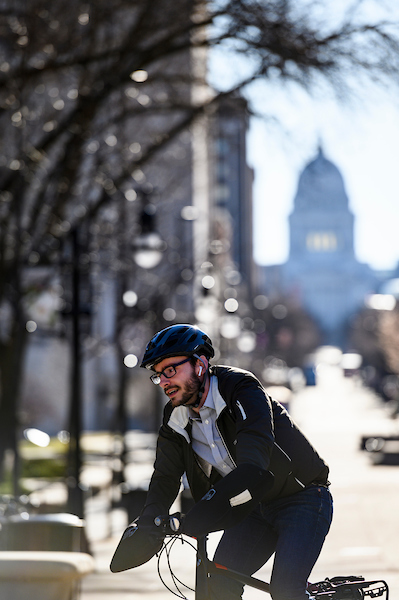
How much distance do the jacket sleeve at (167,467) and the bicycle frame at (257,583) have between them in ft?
1.08

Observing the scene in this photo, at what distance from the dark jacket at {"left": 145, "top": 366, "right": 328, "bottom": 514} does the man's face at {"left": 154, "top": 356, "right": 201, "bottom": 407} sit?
0.11 m

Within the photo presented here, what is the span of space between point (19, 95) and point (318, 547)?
1140 cm

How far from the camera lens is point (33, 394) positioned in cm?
4447

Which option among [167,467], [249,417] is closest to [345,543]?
[167,467]

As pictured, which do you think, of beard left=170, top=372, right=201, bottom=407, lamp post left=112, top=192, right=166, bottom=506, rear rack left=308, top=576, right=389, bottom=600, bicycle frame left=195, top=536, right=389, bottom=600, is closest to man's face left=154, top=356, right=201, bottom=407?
beard left=170, top=372, right=201, bottom=407

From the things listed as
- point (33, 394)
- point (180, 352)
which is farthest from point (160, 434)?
point (33, 394)

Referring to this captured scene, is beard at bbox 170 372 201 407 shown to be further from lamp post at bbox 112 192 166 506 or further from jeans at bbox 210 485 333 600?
lamp post at bbox 112 192 166 506

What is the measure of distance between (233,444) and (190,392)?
0.32 metres

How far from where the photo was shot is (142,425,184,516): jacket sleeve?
4.78m

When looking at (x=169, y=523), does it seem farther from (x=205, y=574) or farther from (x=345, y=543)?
(x=345, y=543)

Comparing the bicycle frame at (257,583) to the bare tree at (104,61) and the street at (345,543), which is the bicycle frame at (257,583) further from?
the bare tree at (104,61)

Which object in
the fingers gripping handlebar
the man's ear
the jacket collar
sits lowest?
the fingers gripping handlebar

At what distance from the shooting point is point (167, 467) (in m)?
4.80

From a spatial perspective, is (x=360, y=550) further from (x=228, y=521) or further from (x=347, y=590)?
(x=228, y=521)
